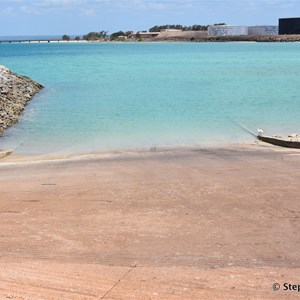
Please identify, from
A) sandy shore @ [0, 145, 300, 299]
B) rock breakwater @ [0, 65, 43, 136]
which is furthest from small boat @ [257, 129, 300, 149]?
rock breakwater @ [0, 65, 43, 136]

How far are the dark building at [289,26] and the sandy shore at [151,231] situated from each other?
457ft

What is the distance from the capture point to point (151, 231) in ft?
22.2

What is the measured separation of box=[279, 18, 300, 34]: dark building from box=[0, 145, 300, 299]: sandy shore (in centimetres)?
13925

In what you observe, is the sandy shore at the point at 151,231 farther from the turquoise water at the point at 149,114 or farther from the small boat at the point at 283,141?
the turquoise water at the point at 149,114

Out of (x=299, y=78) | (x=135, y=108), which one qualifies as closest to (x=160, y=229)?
(x=135, y=108)

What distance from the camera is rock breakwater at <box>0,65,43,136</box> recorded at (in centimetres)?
1920

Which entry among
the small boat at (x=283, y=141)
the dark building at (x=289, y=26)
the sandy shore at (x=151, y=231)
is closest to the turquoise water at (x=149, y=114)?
the small boat at (x=283, y=141)

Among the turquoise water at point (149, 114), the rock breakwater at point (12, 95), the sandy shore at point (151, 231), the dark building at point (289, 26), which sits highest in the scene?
the dark building at point (289, 26)

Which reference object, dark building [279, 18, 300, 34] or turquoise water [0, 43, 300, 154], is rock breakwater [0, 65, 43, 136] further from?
dark building [279, 18, 300, 34]

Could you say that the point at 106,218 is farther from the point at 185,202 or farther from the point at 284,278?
the point at 284,278

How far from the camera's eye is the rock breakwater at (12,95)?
63.0 ft

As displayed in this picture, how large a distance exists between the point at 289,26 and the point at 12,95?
131m

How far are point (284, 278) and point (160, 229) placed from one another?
1.86m

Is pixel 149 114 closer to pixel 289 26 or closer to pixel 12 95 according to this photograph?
pixel 12 95
